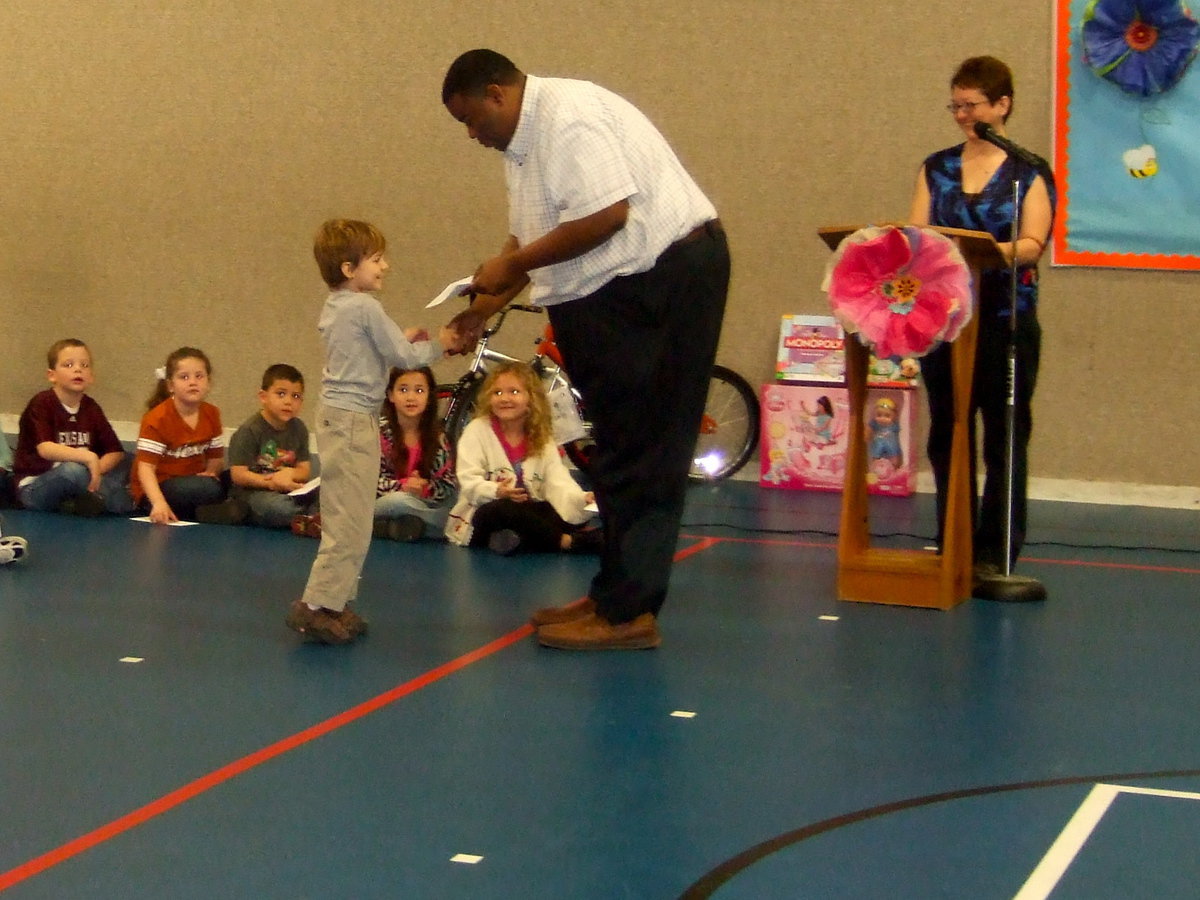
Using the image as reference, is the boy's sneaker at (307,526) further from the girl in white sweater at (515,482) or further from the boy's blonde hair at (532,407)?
the boy's blonde hair at (532,407)

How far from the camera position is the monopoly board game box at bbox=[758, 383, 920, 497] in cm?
631

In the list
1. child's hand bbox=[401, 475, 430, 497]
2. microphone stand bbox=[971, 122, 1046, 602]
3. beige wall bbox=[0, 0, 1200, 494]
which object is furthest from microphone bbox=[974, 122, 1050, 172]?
beige wall bbox=[0, 0, 1200, 494]

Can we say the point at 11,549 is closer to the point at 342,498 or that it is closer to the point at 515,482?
the point at 342,498

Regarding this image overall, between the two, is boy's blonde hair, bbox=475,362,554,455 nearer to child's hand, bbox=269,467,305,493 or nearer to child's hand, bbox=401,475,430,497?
child's hand, bbox=401,475,430,497

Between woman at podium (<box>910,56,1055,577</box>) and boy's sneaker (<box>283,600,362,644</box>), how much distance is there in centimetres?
169

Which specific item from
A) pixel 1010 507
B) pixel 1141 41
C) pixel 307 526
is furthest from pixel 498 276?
pixel 1141 41

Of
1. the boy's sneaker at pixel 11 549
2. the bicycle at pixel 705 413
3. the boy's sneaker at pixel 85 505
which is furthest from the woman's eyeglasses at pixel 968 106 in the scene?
the boy's sneaker at pixel 85 505

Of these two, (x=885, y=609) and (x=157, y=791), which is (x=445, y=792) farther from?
(x=885, y=609)

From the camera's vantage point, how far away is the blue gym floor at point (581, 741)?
2.29 meters

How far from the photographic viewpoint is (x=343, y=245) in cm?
360

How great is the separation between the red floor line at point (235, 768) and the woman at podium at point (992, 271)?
1394mm

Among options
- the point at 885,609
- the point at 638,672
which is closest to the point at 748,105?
the point at 885,609

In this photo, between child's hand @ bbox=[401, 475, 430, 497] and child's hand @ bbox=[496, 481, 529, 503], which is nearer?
child's hand @ bbox=[496, 481, 529, 503]

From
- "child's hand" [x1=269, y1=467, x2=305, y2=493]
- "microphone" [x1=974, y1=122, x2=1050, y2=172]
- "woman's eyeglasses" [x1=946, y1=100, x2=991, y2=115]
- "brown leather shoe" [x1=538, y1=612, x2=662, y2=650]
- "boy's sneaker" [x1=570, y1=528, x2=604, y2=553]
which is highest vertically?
"woman's eyeglasses" [x1=946, y1=100, x2=991, y2=115]
